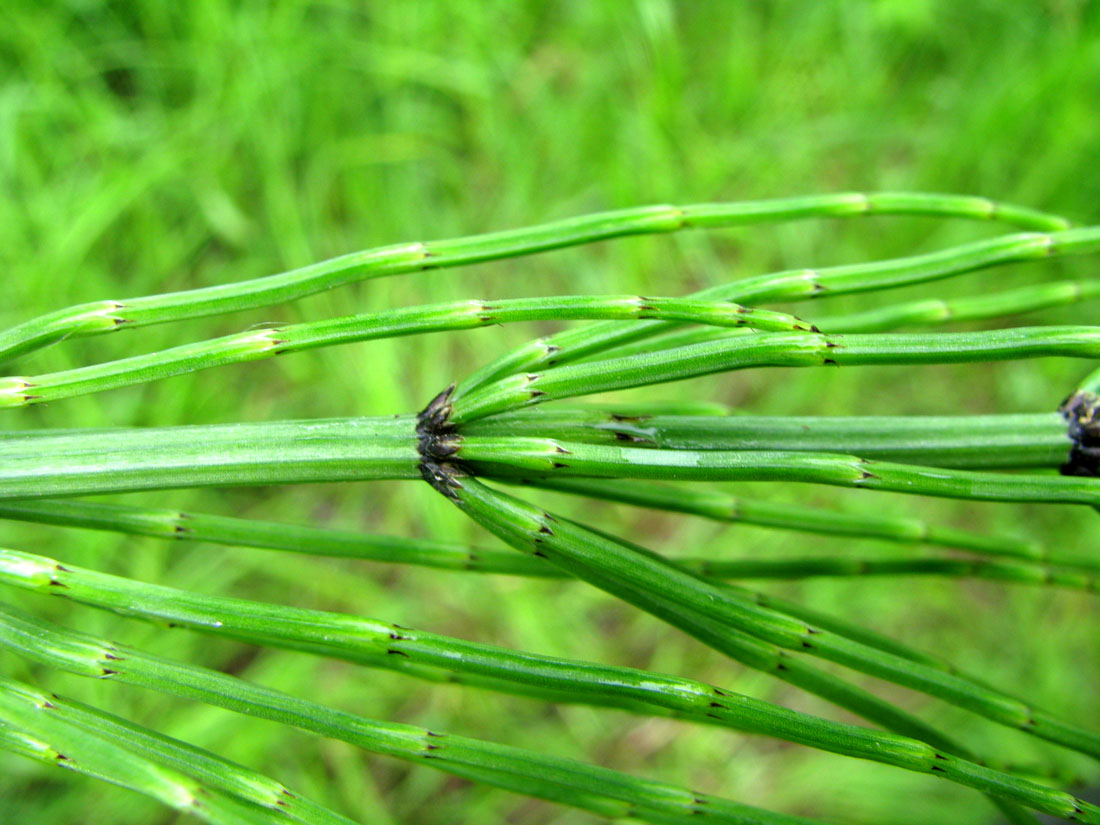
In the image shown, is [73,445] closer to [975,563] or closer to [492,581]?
[975,563]

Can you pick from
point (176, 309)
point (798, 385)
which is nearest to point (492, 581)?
point (798, 385)

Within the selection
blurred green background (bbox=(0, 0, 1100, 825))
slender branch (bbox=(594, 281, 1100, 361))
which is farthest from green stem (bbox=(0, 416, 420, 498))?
blurred green background (bbox=(0, 0, 1100, 825))

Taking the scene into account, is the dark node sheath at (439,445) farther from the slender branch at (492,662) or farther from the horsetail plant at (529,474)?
the slender branch at (492,662)

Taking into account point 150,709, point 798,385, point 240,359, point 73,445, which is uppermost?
point 798,385

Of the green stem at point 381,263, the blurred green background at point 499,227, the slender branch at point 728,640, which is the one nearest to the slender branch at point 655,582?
the slender branch at point 728,640

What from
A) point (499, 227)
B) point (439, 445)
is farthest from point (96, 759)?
point (499, 227)

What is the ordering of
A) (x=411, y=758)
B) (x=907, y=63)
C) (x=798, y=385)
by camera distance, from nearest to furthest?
(x=411, y=758) → (x=798, y=385) → (x=907, y=63)

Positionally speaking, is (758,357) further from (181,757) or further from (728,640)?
(181,757)

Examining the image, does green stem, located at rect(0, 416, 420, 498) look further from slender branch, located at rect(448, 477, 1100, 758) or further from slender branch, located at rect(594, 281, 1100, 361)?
slender branch, located at rect(594, 281, 1100, 361)
